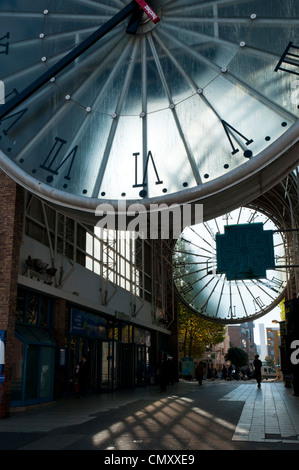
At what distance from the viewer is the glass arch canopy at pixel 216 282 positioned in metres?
36.4

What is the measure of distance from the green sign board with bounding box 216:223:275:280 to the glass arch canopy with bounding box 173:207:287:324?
2384 centimetres

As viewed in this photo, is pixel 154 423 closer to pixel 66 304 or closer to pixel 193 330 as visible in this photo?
pixel 66 304

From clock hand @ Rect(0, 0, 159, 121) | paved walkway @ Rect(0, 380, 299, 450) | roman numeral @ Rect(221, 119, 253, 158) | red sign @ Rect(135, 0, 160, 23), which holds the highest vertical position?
red sign @ Rect(135, 0, 160, 23)

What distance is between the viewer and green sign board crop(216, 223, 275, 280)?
12039 millimetres

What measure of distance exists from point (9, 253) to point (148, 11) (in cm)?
781

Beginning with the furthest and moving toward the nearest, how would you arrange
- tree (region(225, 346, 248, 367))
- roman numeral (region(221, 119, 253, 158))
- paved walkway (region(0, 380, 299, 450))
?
tree (region(225, 346, 248, 367)), roman numeral (region(221, 119, 253, 158)), paved walkway (region(0, 380, 299, 450))

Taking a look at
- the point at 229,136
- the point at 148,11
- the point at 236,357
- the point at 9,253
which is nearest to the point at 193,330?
the point at 9,253

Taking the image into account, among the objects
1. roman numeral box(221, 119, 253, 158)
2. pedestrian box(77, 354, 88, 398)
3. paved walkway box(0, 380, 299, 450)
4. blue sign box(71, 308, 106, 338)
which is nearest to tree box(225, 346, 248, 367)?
blue sign box(71, 308, 106, 338)

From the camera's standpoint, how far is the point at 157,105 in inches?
473

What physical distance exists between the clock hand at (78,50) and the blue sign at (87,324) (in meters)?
11.6

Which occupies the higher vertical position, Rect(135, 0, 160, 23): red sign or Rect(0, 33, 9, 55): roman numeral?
Rect(0, 33, 9, 55): roman numeral

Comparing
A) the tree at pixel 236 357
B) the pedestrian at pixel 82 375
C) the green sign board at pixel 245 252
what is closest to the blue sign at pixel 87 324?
the pedestrian at pixel 82 375

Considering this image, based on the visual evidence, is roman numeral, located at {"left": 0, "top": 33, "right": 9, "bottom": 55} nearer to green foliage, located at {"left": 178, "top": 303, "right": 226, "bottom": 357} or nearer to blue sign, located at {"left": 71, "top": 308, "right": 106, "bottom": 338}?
blue sign, located at {"left": 71, "top": 308, "right": 106, "bottom": 338}
